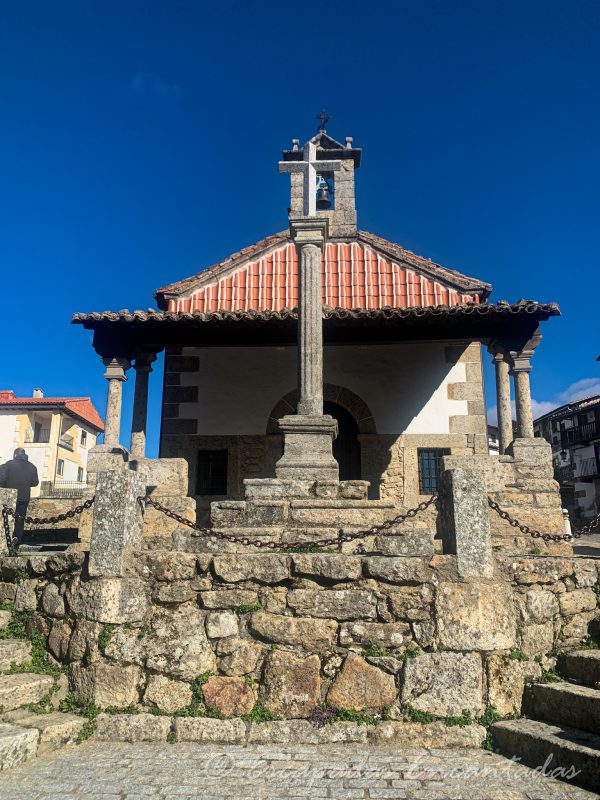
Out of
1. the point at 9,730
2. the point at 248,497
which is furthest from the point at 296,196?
the point at 9,730

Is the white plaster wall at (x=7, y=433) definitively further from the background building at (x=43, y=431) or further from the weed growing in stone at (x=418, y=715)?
the weed growing in stone at (x=418, y=715)

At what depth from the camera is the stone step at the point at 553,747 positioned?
119 inches

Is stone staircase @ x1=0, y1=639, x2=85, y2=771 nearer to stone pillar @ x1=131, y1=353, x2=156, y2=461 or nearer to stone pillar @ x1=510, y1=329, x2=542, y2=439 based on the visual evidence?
stone pillar @ x1=131, y1=353, x2=156, y2=461

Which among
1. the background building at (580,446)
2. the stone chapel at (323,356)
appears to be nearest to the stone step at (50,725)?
the stone chapel at (323,356)

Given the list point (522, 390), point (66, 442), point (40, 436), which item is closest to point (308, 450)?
point (522, 390)

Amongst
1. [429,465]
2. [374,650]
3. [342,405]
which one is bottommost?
[374,650]

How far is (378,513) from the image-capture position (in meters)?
5.23

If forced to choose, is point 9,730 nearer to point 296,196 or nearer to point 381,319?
point 381,319

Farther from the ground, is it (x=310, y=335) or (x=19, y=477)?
(x=310, y=335)

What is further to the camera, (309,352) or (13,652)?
(309,352)

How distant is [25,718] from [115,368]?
18.0 feet

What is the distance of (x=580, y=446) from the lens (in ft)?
117

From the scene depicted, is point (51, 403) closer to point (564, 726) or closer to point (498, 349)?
point (498, 349)

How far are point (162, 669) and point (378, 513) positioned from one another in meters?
2.31
